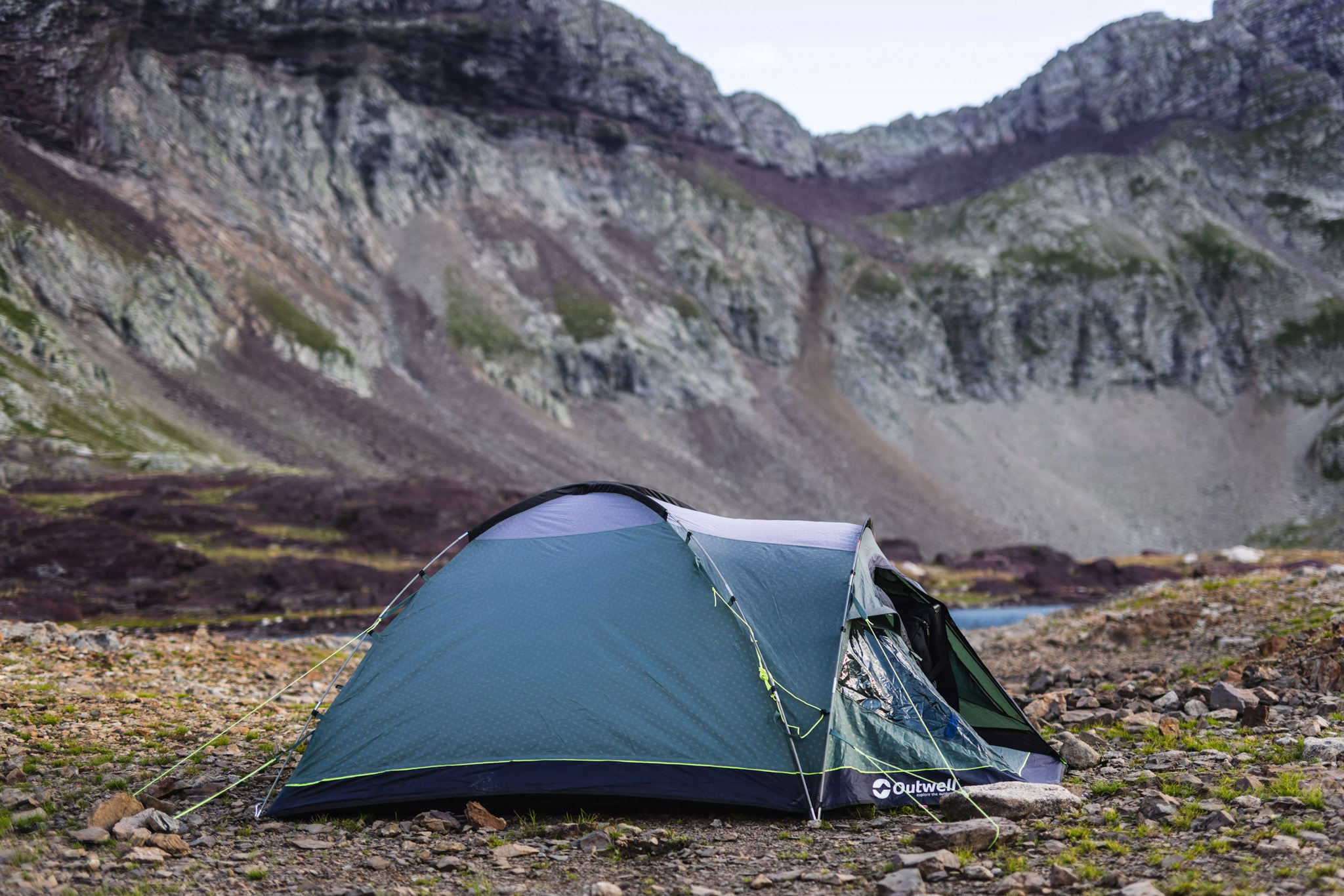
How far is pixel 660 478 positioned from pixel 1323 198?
Result: 337 ft

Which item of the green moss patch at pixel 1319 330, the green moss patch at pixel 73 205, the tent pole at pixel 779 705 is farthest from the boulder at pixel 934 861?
the green moss patch at pixel 1319 330

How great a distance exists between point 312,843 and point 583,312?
295 ft

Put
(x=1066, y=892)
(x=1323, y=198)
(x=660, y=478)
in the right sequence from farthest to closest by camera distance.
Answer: (x=1323, y=198)
(x=660, y=478)
(x=1066, y=892)

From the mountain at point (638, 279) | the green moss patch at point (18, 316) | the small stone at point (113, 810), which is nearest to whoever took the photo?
the small stone at point (113, 810)

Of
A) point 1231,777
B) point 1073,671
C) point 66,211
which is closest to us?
point 1231,777

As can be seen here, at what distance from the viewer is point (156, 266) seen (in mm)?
71938

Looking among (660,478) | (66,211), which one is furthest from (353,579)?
(66,211)

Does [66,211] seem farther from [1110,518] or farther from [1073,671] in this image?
[1110,518]

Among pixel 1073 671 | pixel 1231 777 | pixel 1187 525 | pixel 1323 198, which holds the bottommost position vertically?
pixel 1187 525

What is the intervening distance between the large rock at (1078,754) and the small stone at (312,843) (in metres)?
7.51

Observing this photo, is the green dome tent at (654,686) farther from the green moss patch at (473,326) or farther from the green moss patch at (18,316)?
the green moss patch at (473,326)

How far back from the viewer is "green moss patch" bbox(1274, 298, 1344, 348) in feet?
336

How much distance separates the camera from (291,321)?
7694 centimetres

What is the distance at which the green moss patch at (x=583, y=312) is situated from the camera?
3659 inches
